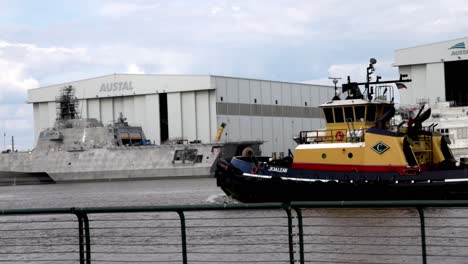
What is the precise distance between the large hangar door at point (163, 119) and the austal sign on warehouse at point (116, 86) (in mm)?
3588

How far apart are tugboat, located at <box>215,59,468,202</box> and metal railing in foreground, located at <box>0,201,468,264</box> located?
109 cm

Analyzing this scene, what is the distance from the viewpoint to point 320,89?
11075cm

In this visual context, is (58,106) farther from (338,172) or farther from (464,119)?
(338,172)

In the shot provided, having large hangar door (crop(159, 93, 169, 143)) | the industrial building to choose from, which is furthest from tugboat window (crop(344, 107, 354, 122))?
large hangar door (crop(159, 93, 169, 143))

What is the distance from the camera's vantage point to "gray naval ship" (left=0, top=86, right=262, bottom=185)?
304 feet

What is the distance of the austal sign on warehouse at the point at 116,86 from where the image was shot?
97.5 meters

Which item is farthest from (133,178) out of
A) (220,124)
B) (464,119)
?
(464,119)

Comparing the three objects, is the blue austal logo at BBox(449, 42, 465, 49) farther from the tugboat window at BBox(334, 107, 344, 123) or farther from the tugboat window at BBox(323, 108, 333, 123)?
the tugboat window at BBox(334, 107, 344, 123)

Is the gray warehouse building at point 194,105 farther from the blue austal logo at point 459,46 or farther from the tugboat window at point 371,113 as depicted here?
the tugboat window at point 371,113

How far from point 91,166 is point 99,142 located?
2.69 m

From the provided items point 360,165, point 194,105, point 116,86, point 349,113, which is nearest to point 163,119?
point 194,105

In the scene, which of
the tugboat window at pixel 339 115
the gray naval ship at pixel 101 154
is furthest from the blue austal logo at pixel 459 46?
the tugboat window at pixel 339 115

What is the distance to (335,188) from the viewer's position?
31422mm

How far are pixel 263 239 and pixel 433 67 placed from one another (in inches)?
2438
